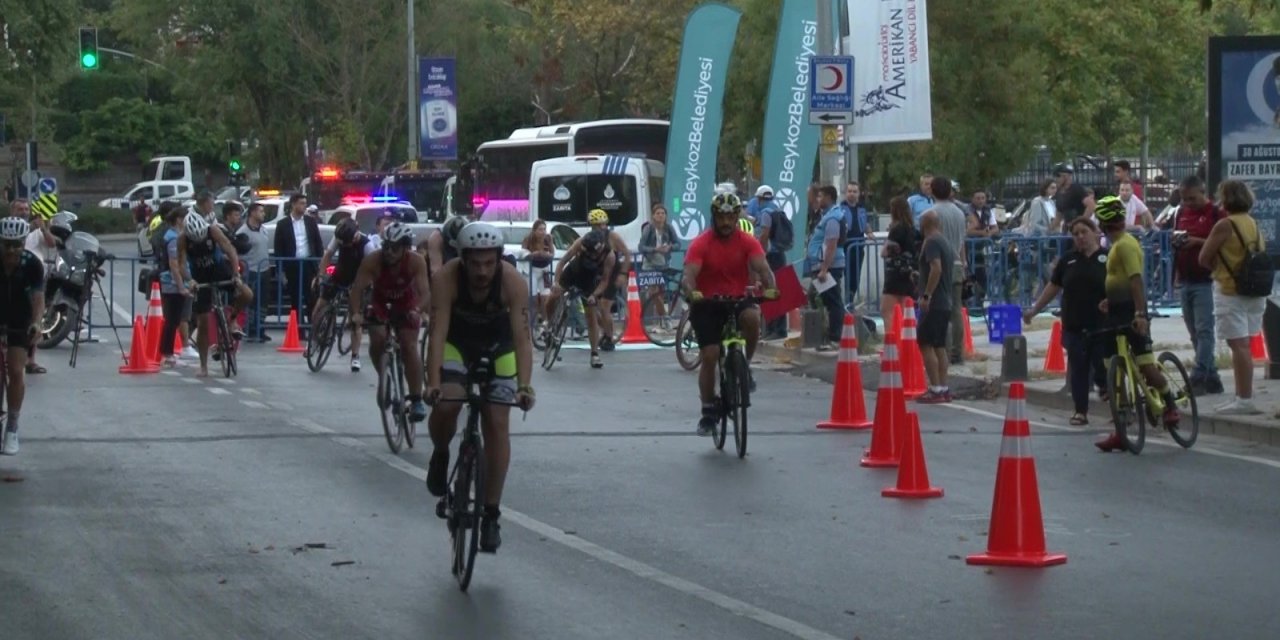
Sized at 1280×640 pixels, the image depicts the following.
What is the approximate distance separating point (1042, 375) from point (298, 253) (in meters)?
12.9

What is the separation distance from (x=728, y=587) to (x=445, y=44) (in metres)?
56.1

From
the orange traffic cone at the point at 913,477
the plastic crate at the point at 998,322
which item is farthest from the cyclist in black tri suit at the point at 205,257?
the orange traffic cone at the point at 913,477

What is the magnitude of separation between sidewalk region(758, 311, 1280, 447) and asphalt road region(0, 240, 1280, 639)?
37 centimetres

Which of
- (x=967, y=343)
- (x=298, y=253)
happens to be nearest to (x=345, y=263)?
(x=967, y=343)

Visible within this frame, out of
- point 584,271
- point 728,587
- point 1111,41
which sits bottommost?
point 728,587

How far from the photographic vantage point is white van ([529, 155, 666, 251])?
1436 inches

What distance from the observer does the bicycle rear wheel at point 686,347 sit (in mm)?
22156

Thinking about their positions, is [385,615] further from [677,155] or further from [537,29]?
[537,29]

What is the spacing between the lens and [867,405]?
18.4 m

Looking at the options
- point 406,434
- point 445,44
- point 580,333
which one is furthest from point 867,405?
point 445,44

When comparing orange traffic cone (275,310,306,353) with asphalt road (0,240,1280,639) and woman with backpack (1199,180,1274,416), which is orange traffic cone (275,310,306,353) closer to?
asphalt road (0,240,1280,639)

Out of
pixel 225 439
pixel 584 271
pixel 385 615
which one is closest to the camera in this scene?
pixel 385 615

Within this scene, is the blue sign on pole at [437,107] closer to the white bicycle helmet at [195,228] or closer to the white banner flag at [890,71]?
the white banner flag at [890,71]

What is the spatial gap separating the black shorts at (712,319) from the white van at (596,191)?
70.1ft
